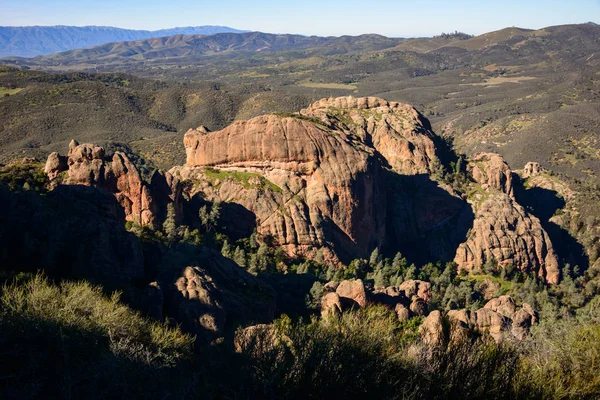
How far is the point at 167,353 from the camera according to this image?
24.1 meters

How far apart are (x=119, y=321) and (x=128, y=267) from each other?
36.6 ft

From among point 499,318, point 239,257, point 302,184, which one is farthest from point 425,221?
point 239,257

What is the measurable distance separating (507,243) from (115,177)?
5824 cm

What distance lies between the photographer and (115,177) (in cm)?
5566

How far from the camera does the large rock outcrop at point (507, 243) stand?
68.8 m

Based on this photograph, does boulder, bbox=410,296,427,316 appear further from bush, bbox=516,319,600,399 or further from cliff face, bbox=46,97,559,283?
bush, bbox=516,319,600,399

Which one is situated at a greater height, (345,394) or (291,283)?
(345,394)

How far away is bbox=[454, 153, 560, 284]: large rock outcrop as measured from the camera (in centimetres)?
6881

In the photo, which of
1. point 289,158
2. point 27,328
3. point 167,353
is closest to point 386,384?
point 167,353

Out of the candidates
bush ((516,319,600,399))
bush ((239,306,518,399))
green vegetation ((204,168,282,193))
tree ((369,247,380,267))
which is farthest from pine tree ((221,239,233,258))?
bush ((516,319,600,399))

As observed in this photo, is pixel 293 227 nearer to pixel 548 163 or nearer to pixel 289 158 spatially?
pixel 289 158

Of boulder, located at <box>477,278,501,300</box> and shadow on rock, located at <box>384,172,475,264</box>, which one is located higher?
shadow on rock, located at <box>384,172,475,264</box>

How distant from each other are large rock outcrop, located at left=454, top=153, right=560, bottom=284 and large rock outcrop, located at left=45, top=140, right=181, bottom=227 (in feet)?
156

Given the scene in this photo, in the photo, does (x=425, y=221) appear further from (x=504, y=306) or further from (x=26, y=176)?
(x=26, y=176)
